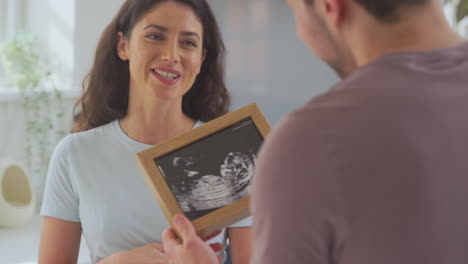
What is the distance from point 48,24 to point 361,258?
3.74m

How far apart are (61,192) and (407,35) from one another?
1115mm

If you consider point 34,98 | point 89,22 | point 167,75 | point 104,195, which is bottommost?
point 104,195

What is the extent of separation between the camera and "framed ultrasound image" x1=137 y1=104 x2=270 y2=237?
1.17 m

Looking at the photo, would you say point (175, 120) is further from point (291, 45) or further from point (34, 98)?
point (291, 45)

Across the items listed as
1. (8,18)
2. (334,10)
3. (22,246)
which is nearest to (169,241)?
(334,10)

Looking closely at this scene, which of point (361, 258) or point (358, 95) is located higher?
point (358, 95)

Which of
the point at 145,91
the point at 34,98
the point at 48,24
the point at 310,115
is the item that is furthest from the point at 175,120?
the point at 48,24

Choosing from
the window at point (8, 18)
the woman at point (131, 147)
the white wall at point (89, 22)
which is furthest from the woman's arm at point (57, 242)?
A: the window at point (8, 18)

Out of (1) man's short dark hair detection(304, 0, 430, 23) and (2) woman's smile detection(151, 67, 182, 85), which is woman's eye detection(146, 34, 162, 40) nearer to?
(2) woman's smile detection(151, 67, 182, 85)

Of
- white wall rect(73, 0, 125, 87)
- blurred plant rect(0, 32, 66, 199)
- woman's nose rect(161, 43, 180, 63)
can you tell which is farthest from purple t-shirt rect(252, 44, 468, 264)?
white wall rect(73, 0, 125, 87)

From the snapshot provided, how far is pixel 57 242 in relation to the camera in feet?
5.15

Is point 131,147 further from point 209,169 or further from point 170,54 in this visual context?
point 209,169

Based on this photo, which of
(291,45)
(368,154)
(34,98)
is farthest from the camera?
(291,45)

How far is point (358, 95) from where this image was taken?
0.68 metres
